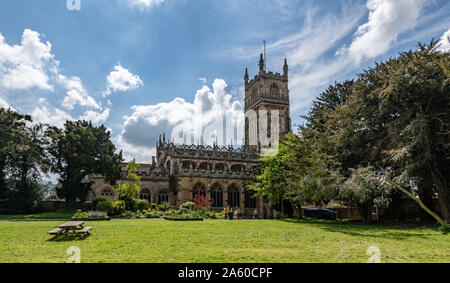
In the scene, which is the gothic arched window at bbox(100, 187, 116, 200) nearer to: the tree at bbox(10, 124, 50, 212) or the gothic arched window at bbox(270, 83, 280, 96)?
the tree at bbox(10, 124, 50, 212)

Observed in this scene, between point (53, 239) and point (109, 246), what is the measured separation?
3124 millimetres

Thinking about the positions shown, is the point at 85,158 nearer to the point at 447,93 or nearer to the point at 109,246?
the point at 109,246

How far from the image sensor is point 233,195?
1702 inches

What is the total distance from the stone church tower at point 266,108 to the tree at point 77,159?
35.9 metres

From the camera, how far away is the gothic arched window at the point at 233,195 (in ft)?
141

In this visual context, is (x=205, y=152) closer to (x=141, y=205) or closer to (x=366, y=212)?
(x=141, y=205)

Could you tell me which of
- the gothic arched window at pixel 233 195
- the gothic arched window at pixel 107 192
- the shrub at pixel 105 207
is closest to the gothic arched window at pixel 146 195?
the gothic arched window at pixel 107 192

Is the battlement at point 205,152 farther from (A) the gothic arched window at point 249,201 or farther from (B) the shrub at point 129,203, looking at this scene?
(B) the shrub at point 129,203

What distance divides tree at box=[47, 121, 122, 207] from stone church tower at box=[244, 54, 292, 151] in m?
35.9

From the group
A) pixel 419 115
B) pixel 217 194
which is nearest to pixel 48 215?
pixel 217 194

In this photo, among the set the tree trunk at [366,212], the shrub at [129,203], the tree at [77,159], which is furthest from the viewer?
the tree at [77,159]

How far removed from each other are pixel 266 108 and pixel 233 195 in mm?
30049

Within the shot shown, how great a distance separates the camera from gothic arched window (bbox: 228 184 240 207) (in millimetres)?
42969

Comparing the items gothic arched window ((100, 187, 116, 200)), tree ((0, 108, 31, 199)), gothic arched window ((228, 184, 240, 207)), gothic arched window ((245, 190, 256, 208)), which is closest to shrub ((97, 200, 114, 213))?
tree ((0, 108, 31, 199))
